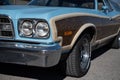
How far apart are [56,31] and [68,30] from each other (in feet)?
1.34

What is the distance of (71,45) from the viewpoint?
475cm

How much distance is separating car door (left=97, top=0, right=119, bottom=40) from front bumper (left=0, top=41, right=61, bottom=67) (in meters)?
2.04

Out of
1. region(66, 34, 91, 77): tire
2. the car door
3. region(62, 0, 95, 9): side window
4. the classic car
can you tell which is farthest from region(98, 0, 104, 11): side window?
the classic car

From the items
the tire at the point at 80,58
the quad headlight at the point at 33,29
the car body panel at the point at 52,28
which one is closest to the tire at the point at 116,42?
the tire at the point at 80,58

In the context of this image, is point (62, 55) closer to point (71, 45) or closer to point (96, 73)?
point (71, 45)

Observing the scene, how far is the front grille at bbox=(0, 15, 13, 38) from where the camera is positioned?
14.5ft

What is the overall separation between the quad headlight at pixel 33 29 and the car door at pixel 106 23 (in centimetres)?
199

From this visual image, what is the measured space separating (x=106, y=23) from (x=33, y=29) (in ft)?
8.71

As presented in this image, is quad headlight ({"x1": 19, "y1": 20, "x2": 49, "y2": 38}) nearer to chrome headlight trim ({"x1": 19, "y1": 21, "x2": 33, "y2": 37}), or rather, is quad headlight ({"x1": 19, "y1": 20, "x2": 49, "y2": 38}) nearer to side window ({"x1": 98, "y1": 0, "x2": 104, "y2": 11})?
chrome headlight trim ({"x1": 19, "y1": 21, "x2": 33, "y2": 37})

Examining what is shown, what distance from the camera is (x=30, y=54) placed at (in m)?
4.16

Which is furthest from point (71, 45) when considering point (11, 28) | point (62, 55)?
point (11, 28)

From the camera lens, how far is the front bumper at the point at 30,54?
4129mm

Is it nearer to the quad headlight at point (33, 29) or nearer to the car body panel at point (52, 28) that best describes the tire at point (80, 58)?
the car body panel at point (52, 28)

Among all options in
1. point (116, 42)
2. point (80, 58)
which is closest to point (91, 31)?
point (80, 58)
